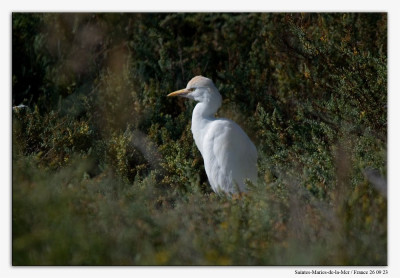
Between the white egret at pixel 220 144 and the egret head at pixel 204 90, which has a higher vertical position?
the egret head at pixel 204 90

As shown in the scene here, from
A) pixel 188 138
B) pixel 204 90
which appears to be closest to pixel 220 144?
pixel 204 90

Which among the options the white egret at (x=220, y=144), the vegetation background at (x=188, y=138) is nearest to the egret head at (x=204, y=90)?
the white egret at (x=220, y=144)

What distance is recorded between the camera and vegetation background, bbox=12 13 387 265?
127 inches

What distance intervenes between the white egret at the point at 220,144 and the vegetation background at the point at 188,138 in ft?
0.49

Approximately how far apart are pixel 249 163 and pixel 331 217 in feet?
4.39

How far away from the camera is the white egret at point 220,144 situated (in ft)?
14.6

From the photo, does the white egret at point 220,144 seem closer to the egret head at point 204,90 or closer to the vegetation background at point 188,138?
the egret head at point 204,90

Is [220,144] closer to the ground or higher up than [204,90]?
closer to the ground

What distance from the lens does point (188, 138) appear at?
17.5 ft

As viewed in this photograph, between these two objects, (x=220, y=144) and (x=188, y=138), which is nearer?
(x=220, y=144)

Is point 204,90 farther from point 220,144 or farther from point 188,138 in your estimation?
point 188,138

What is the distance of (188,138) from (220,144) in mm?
914

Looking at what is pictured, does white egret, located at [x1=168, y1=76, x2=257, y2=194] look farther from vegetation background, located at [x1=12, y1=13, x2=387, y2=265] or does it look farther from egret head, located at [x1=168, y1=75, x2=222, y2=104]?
vegetation background, located at [x1=12, y1=13, x2=387, y2=265]

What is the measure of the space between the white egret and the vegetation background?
15 centimetres
